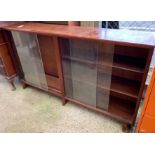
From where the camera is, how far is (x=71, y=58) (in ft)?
5.08

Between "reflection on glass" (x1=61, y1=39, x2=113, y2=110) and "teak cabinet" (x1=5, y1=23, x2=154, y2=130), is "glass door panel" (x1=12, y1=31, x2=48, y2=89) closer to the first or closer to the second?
"teak cabinet" (x1=5, y1=23, x2=154, y2=130)

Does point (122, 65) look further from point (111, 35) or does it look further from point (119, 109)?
point (119, 109)

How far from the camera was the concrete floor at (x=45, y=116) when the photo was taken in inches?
62.9

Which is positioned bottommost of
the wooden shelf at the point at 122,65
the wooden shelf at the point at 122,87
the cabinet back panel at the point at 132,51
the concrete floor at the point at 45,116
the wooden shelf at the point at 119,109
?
the concrete floor at the point at 45,116

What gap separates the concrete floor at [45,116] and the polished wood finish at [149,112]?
460 millimetres

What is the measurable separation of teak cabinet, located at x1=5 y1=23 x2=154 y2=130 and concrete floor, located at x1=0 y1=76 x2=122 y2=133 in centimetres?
13

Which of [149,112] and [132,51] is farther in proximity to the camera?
[132,51]

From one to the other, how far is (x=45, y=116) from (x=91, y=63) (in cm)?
87

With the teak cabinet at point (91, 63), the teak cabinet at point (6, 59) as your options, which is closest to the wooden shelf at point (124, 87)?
the teak cabinet at point (91, 63)

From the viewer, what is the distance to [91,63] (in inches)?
56.9

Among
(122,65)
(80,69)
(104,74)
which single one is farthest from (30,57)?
(122,65)

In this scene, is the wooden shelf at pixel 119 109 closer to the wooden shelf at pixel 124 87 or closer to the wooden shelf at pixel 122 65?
the wooden shelf at pixel 124 87

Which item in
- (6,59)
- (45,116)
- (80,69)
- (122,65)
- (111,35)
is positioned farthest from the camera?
(6,59)

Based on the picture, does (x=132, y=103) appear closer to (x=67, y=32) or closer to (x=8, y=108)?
(x=67, y=32)
